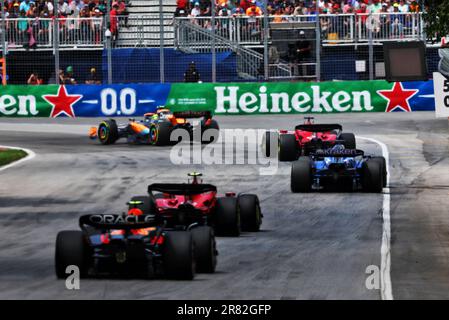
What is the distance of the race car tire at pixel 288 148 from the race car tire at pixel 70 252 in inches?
674

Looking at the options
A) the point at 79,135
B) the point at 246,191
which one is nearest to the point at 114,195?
the point at 246,191

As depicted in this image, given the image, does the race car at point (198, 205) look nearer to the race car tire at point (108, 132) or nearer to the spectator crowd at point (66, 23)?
the race car tire at point (108, 132)

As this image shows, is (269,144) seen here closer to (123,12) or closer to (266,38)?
(266,38)

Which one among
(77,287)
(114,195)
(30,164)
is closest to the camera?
(77,287)

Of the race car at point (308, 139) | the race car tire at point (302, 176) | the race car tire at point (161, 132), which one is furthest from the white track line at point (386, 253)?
the race car tire at point (161, 132)

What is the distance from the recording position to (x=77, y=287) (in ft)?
46.3

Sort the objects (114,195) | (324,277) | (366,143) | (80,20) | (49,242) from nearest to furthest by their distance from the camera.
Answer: (324,277) < (49,242) < (114,195) < (366,143) < (80,20)

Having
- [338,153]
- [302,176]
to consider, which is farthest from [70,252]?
[338,153]

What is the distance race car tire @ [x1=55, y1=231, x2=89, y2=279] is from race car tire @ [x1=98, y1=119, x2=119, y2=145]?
73.1 feet

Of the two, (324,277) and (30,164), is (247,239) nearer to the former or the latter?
(324,277)

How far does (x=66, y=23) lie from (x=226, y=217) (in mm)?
25477

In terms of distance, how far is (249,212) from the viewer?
64.4 feet
